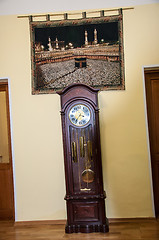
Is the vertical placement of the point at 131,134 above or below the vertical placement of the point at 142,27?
below

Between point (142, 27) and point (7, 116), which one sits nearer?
point (142, 27)

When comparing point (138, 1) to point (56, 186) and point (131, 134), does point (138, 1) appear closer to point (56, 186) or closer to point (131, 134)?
point (131, 134)

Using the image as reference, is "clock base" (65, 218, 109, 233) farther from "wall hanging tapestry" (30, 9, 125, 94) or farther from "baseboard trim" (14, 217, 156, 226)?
"wall hanging tapestry" (30, 9, 125, 94)

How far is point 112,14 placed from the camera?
11.8 ft

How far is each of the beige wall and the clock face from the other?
0.37 meters

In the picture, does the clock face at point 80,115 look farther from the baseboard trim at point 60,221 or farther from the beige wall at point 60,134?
the baseboard trim at point 60,221

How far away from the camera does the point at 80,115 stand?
3.27 metres

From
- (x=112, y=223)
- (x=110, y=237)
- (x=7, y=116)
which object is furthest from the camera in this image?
(x=7, y=116)

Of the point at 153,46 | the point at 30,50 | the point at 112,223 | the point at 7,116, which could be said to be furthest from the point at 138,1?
the point at 112,223

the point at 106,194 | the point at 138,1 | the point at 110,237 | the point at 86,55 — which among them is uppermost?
the point at 138,1

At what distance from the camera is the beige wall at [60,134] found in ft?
11.6

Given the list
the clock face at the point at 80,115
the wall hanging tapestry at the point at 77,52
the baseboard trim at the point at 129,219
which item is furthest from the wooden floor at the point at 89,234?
the wall hanging tapestry at the point at 77,52

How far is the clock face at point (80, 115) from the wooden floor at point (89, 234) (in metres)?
1.32

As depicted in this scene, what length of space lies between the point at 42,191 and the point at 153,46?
96.4 inches
